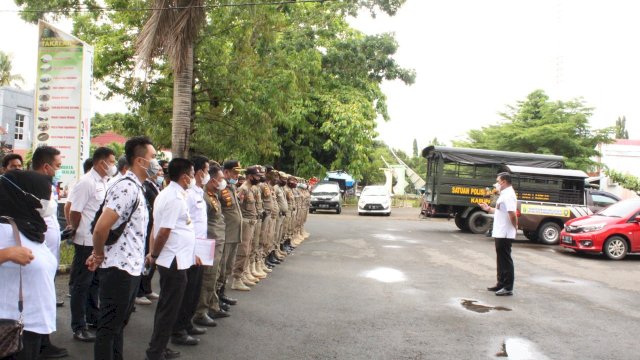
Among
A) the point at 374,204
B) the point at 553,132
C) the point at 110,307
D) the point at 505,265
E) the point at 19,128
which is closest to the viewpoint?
the point at 110,307

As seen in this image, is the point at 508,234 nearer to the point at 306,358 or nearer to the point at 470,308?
the point at 470,308

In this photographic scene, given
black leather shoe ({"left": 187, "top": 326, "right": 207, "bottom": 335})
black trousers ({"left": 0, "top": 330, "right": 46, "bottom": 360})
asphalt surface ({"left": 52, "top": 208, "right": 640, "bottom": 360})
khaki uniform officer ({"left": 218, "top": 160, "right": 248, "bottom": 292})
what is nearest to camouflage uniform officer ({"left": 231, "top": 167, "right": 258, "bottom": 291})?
asphalt surface ({"left": 52, "top": 208, "right": 640, "bottom": 360})

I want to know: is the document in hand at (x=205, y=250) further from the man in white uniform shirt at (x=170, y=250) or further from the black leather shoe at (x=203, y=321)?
the black leather shoe at (x=203, y=321)

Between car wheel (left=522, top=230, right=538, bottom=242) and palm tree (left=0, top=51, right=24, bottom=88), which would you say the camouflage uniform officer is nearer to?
car wheel (left=522, top=230, right=538, bottom=242)

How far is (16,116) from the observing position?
31.2 m

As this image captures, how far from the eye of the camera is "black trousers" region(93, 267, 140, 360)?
4.12 m

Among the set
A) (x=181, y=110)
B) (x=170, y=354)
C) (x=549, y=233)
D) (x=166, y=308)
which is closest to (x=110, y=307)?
(x=166, y=308)

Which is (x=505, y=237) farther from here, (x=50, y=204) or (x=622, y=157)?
(x=622, y=157)

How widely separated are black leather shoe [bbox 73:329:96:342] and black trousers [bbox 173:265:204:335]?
87 centimetres

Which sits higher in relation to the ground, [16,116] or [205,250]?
[16,116]

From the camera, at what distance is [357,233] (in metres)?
18.2

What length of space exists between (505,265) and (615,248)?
6.62 m

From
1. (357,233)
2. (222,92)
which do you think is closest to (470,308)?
(222,92)

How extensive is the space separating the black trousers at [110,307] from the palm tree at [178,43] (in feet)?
23.9
